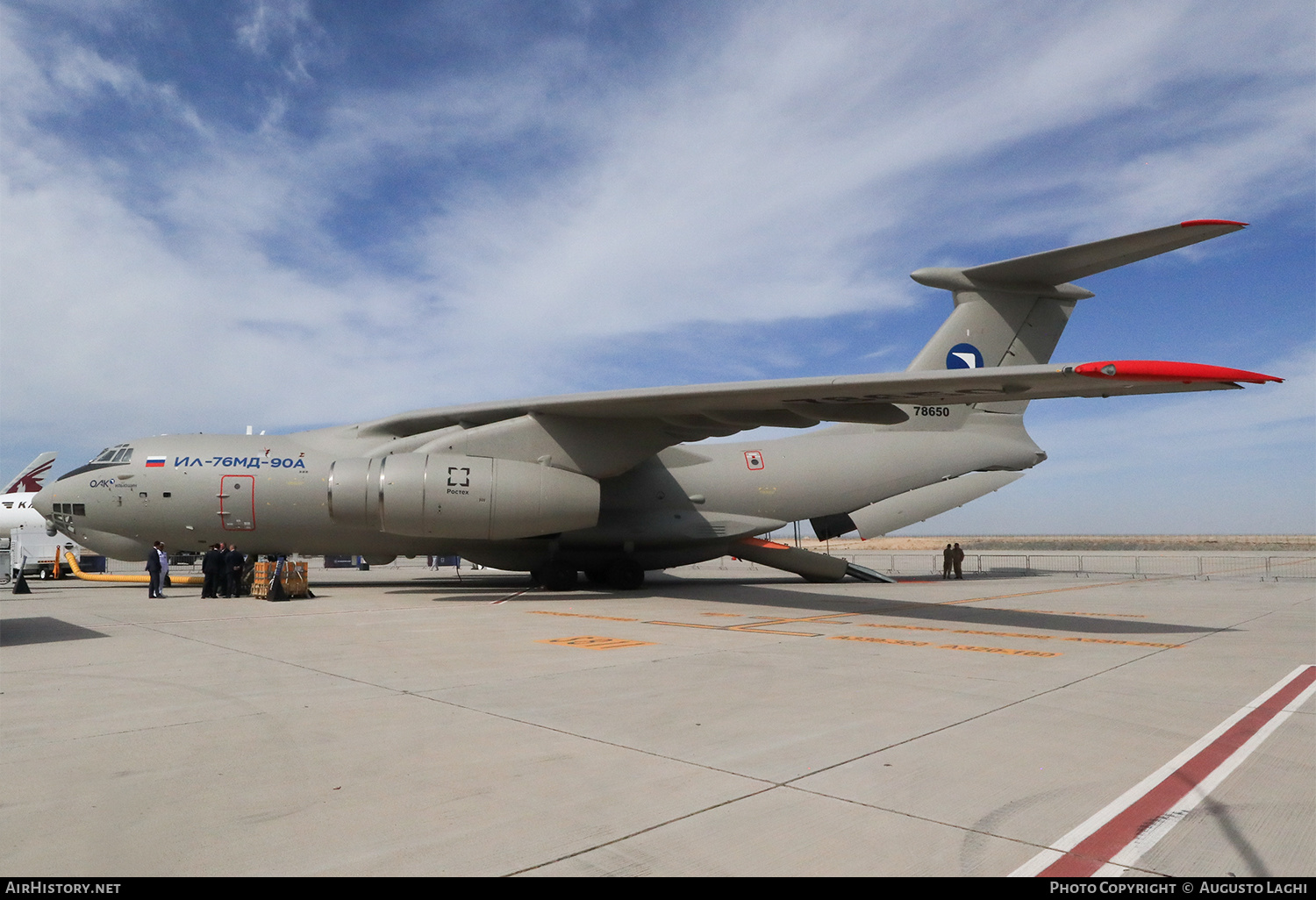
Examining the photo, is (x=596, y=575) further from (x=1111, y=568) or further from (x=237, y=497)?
(x=1111, y=568)

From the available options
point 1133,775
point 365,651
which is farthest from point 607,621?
point 1133,775

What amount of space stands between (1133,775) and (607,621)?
24.1ft

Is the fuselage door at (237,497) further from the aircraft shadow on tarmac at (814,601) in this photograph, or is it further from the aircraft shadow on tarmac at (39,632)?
the aircraft shadow on tarmac at (39,632)

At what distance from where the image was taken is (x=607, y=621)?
10.5 m

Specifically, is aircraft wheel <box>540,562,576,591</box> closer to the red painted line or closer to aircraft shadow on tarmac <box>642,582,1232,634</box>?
aircraft shadow on tarmac <box>642,582,1232,634</box>

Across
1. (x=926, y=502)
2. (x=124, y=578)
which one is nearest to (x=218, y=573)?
(x=124, y=578)

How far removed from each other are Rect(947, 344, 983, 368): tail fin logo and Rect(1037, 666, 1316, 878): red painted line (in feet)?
37.9

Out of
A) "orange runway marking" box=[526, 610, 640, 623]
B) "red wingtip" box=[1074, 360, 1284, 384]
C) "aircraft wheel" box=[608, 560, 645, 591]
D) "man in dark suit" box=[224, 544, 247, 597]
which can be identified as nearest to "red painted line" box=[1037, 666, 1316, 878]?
"red wingtip" box=[1074, 360, 1284, 384]

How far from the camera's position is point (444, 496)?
507 inches

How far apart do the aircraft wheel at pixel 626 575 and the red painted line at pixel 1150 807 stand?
1195 cm

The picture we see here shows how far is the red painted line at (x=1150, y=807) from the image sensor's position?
282 cm

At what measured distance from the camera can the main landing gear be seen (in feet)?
51.8

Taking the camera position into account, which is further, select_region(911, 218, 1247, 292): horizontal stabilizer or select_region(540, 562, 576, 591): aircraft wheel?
select_region(540, 562, 576, 591): aircraft wheel

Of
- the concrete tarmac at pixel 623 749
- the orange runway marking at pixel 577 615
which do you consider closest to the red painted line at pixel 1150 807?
the concrete tarmac at pixel 623 749
